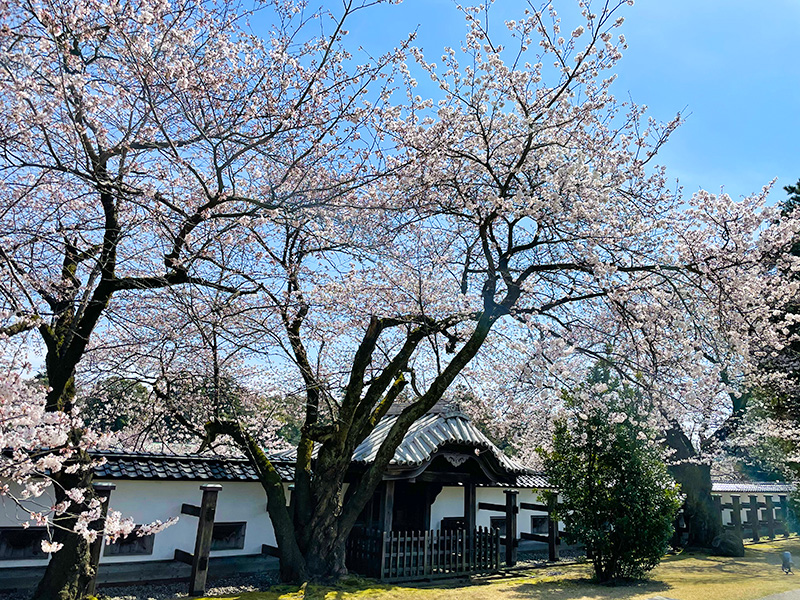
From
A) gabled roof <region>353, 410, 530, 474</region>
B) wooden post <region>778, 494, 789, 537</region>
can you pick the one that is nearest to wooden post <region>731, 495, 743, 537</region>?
wooden post <region>778, 494, 789, 537</region>

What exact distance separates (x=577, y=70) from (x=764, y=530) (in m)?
24.0

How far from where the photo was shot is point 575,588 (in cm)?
931

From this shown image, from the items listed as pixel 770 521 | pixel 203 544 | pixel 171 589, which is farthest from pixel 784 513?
pixel 171 589

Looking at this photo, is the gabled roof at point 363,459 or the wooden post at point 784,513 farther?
→ the wooden post at point 784,513

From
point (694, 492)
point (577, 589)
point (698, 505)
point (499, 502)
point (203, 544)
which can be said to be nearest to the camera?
point (203, 544)

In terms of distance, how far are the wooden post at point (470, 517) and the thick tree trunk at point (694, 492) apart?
802 cm

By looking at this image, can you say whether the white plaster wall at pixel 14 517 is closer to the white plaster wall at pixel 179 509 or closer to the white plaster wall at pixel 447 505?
the white plaster wall at pixel 179 509

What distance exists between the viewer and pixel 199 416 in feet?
32.3

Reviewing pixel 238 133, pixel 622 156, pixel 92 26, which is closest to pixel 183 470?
pixel 238 133

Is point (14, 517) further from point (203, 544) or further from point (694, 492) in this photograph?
point (694, 492)

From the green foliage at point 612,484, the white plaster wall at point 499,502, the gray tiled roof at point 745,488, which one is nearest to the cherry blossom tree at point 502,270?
the green foliage at point 612,484

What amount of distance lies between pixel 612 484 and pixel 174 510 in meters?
8.07

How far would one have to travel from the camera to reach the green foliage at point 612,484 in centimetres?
952

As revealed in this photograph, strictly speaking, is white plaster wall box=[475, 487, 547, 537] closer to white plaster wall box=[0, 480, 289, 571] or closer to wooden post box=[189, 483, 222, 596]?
white plaster wall box=[0, 480, 289, 571]
